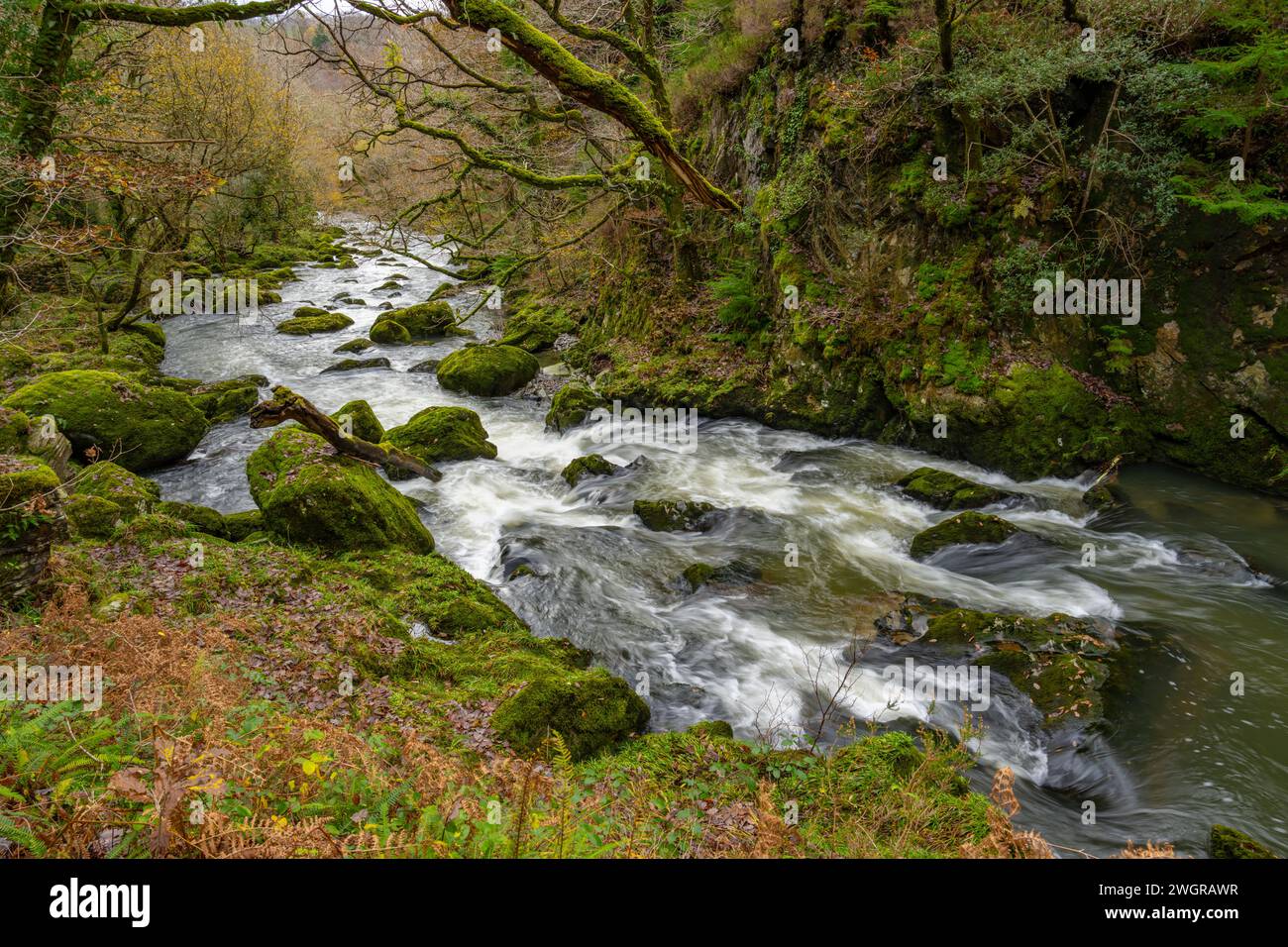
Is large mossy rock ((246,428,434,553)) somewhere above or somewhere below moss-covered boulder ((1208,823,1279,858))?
above

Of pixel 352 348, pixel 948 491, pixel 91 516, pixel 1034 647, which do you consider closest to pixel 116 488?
pixel 91 516

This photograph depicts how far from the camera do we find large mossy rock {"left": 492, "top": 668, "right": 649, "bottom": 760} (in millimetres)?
5117

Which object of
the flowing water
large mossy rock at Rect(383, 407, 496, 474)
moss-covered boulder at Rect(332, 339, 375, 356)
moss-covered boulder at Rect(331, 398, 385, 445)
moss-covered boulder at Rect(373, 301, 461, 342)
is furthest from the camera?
moss-covered boulder at Rect(373, 301, 461, 342)

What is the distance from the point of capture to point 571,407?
15078mm

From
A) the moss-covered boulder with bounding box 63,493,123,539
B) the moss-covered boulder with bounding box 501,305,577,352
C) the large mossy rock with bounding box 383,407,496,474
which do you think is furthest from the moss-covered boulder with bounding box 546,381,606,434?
the moss-covered boulder with bounding box 63,493,123,539

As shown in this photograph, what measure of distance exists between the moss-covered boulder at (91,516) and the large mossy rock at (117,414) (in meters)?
3.48

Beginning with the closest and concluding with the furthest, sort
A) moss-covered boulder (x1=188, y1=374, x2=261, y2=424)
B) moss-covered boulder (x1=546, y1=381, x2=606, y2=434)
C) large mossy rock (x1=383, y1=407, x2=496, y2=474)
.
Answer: large mossy rock (x1=383, y1=407, x2=496, y2=474) < moss-covered boulder (x1=188, y1=374, x2=261, y2=424) < moss-covered boulder (x1=546, y1=381, x2=606, y2=434)

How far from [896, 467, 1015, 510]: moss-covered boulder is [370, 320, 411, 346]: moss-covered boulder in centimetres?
1713

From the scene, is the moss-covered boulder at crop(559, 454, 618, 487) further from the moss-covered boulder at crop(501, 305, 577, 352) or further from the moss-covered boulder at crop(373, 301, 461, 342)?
the moss-covered boulder at crop(373, 301, 461, 342)

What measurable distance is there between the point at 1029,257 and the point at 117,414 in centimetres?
1622

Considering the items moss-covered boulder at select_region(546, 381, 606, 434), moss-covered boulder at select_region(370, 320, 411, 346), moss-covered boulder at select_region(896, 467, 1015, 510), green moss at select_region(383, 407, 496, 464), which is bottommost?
moss-covered boulder at select_region(896, 467, 1015, 510)

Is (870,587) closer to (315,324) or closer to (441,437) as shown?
(441,437)

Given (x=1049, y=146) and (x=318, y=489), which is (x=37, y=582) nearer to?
(x=318, y=489)

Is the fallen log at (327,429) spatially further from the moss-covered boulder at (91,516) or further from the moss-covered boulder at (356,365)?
the moss-covered boulder at (356,365)
